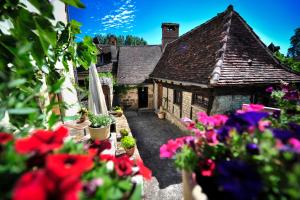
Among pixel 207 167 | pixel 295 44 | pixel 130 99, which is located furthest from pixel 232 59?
pixel 295 44

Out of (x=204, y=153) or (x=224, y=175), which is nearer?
(x=224, y=175)

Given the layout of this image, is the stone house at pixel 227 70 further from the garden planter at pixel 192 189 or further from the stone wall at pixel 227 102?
the garden planter at pixel 192 189

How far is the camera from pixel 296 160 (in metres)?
0.67

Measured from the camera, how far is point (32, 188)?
405mm

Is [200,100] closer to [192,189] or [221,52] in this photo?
[221,52]

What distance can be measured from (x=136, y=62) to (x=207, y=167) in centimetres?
1455

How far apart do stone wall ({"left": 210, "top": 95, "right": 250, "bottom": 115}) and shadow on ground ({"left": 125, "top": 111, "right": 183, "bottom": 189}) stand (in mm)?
2452

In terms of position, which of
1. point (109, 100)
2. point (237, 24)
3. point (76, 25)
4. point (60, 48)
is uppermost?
point (237, 24)

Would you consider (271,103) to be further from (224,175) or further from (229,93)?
(224,175)

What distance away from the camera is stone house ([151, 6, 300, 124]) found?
19.0ft

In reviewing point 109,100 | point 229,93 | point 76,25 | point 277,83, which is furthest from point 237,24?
point 109,100

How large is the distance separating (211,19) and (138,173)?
9.86 m

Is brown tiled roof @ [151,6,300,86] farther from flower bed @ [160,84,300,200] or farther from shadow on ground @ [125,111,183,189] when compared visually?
flower bed @ [160,84,300,200]

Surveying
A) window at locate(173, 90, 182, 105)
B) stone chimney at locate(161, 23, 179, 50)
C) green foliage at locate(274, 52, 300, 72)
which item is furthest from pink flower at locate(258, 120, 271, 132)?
stone chimney at locate(161, 23, 179, 50)
